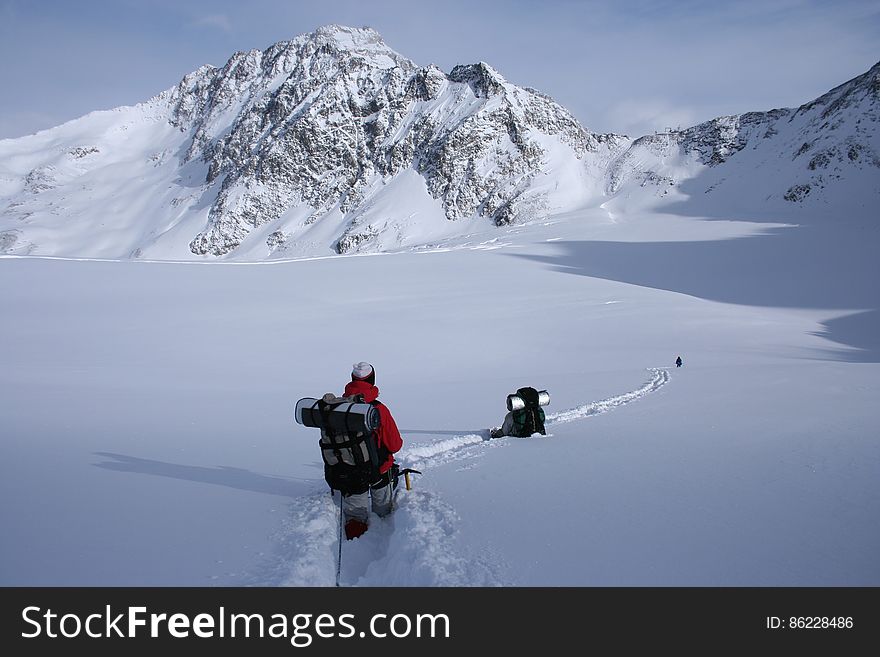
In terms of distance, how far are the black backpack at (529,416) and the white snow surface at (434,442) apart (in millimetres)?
269

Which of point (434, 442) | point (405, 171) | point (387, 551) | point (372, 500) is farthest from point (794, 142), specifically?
point (387, 551)

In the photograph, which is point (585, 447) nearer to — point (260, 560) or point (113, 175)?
point (260, 560)

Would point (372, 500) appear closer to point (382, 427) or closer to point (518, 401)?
point (382, 427)

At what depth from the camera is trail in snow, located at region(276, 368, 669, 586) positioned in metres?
3.56

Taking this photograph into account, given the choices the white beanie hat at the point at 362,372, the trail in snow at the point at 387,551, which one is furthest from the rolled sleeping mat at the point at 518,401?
the white beanie hat at the point at 362,372

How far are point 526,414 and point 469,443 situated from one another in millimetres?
951

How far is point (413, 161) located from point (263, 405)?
119399 mm

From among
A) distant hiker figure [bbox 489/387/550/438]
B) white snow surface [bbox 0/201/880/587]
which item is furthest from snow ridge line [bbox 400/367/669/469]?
distant hiker figure [bbox 489/387/550/438]

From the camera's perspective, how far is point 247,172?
137 meters

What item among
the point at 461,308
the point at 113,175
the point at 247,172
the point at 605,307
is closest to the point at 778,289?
the point at 605,307

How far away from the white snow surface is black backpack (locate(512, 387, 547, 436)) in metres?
0.27

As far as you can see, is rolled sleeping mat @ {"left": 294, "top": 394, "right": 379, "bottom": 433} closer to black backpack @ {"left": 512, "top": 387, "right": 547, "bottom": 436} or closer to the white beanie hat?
the white beanie hat

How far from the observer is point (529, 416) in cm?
775
